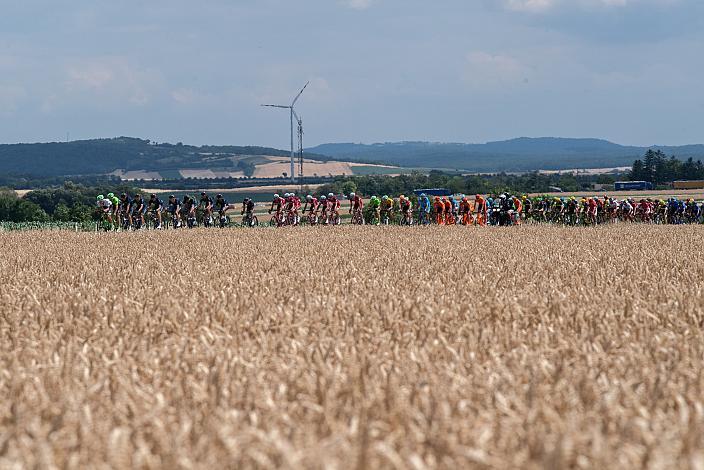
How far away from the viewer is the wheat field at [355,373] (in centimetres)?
434

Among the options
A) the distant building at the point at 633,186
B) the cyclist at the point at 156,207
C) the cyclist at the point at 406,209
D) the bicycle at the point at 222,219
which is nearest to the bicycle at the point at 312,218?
the bicycle at the point at 222,219

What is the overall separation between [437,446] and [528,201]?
4438 cm

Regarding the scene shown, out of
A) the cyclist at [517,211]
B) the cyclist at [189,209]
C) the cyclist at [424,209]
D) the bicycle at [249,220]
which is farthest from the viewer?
the cyclist at [424,209]

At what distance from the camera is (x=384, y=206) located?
1781 inches

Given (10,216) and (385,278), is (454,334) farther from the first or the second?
(10,216)

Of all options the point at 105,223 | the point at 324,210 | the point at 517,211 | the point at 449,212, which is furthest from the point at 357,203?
the point at 105,223

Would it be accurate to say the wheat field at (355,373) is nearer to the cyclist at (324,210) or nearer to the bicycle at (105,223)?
the bicycle at (105,223)

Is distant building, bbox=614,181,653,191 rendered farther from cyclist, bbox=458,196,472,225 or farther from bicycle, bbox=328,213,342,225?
bicycle, bbox=328,213,342,225

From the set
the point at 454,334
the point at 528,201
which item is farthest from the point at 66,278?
the point at 528,201

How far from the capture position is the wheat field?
4336 mm

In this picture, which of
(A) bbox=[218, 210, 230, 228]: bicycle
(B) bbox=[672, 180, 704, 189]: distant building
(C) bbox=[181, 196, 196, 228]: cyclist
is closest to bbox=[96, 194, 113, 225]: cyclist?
(C) bbox=[181, 196, 196, 228]: cyclist

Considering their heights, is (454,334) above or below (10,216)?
above

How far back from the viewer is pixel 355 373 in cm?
589

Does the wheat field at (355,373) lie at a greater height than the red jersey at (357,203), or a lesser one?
greater
